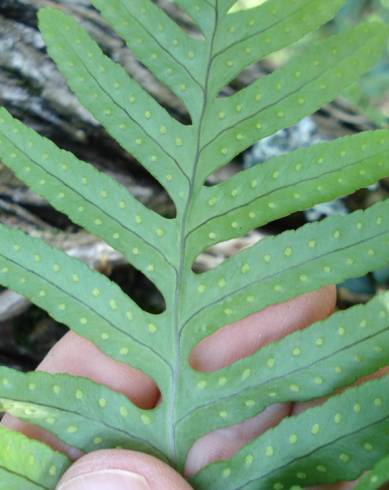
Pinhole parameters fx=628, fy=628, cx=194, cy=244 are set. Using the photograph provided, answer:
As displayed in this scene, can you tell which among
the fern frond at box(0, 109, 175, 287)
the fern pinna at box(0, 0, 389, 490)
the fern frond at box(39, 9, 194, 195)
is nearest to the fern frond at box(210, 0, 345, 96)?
the fern pinna at box(0, 0, 389, 490)

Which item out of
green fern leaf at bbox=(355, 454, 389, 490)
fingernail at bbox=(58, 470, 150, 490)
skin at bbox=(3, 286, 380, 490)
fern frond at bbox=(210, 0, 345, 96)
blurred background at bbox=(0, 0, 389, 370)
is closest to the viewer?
green fern leaf at bbox=(355, 454, 389, 490)

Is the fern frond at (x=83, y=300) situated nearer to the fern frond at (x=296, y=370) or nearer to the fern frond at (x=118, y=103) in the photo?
the fern frond at (x=296, y=370)

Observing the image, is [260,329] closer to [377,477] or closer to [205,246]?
[205,246]

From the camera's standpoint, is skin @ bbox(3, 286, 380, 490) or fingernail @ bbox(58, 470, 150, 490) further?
skin @ bbox(3, 286, 380, 490)

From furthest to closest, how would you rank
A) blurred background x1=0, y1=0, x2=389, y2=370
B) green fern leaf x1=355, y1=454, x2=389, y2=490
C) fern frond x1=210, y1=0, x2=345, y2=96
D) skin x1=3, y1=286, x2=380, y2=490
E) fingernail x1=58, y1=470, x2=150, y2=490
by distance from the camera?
1. blurred background x1=0, y1=0, x2=389, y2=370
2. skin x1=3, y1=286, x2=380, y2=490
3. fern frond x1=210, y1=0, x2=345, y2=96
4. fingernail x1=58, y1=470, x2=150, y2=490
5. green fern leaf x1=355, y1=454, x2=389, y2=490

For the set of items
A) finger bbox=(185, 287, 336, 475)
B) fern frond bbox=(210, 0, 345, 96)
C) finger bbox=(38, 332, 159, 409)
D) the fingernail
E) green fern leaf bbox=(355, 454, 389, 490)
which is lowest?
finger bbox=(185, 287, 336, 475)

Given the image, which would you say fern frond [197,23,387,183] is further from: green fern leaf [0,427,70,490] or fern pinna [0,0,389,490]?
→ green fern leaf [0,427,70,490]

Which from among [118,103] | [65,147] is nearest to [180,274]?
[118,103]

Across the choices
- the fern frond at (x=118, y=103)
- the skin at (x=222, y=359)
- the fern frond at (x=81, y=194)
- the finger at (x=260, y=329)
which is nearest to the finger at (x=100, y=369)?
the skin at (x=222, y=359)
